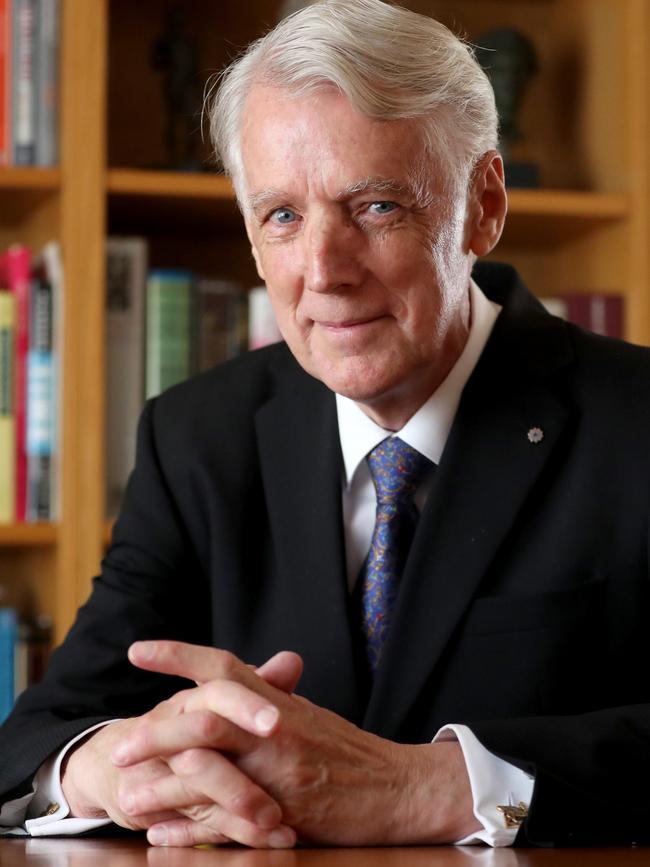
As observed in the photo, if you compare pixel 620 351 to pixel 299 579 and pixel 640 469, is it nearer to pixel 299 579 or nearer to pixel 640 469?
pixel 640 469

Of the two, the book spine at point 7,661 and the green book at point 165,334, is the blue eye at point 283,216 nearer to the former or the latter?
the green book at point 165,334

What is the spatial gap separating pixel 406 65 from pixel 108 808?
0.80m

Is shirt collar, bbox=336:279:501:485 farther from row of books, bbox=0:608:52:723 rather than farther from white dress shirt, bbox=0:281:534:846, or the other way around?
row of books, bbox=0:608:52:723

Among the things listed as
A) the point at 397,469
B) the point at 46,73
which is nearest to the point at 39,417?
the point at 46,73

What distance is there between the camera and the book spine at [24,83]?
219 centimetres

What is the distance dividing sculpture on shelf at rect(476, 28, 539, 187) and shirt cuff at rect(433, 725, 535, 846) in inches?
57.9

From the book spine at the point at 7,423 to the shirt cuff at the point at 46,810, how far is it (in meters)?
0.91

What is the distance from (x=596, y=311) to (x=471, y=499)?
104cm

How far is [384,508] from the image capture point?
1521 mm

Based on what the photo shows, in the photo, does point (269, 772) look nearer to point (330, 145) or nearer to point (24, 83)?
point (330, 145)

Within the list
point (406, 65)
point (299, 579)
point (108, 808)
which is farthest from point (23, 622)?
point (406, 65)

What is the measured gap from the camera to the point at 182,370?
2270 millimetres

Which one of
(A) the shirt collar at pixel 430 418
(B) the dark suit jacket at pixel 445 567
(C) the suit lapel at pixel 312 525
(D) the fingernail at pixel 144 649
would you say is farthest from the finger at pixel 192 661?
(A) the shirt collar at pixel 430 418

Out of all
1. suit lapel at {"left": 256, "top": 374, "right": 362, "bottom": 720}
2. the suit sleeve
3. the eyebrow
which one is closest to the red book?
the suit sleeve
